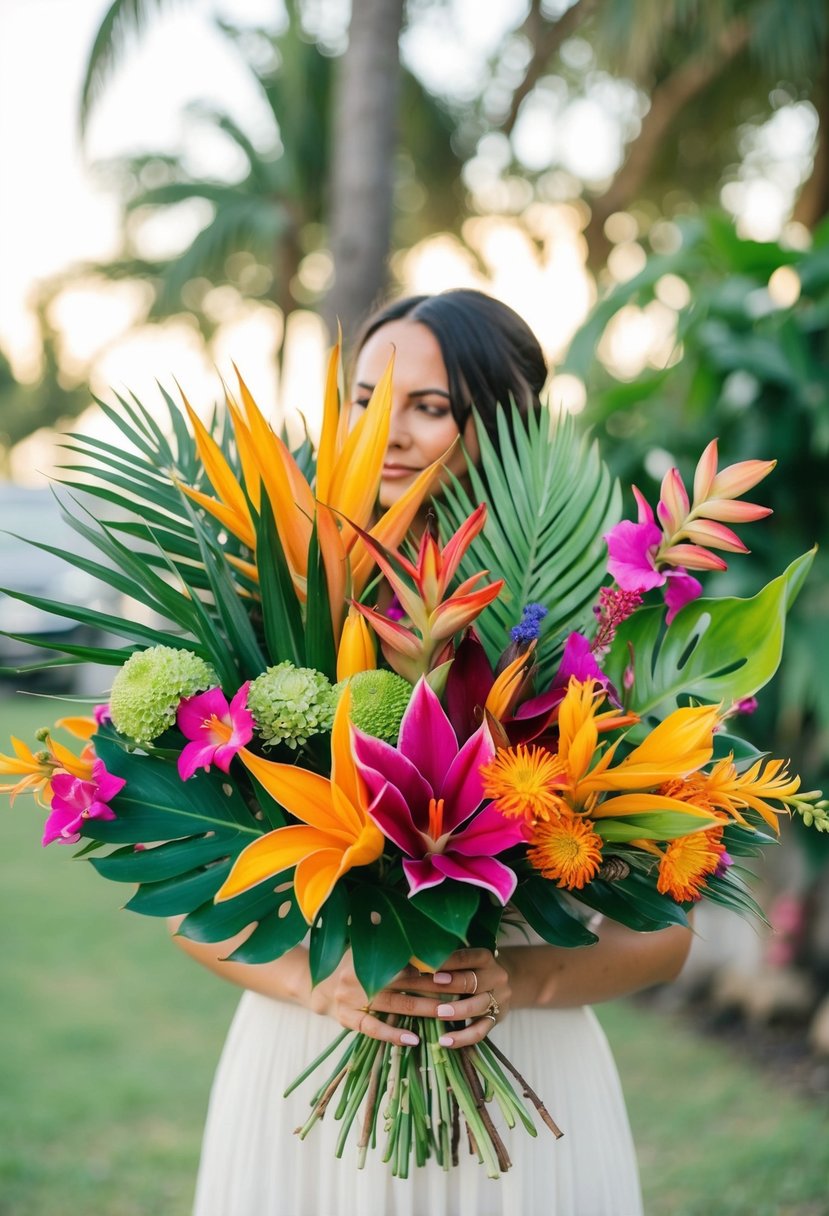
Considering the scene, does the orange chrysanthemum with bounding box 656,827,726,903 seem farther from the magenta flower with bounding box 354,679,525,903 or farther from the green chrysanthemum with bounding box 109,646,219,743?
the green chrysanthemum with bounding box 109,646,219,743

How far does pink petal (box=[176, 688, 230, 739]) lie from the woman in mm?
330

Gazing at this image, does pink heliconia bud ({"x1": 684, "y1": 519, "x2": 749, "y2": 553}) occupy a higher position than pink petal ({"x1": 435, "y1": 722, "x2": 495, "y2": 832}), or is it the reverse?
pink heliconia bud ({"x1": 684, "y1": 519, "x2": 749, "y2": 553})

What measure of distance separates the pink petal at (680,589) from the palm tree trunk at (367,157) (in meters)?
3.34

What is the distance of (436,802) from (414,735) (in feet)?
0.21

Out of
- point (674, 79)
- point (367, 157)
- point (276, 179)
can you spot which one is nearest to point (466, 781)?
point (367, 157)

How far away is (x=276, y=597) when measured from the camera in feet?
3.80

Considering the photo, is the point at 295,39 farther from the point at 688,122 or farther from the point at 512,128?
the point at 688,122

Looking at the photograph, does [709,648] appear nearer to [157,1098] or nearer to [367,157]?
[157,1098]

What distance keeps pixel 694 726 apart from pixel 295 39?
7.75 m

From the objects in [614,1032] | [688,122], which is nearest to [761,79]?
[688,122]

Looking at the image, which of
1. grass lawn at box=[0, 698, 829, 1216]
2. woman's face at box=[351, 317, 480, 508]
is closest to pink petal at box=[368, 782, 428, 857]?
woman's face at box=[351, 317, 480, 508]

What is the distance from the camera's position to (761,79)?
7395 mm

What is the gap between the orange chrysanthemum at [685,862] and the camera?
102 cm

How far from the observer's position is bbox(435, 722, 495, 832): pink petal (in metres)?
1.00
